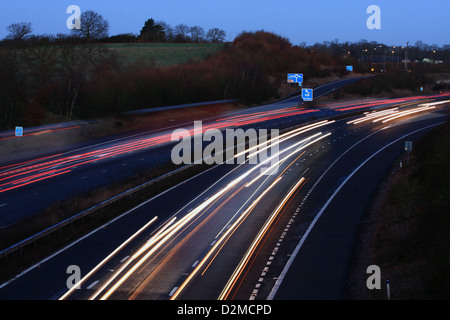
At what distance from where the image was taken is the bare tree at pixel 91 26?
344 ft

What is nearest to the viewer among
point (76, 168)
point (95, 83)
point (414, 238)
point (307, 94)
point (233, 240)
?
point (414, 238)

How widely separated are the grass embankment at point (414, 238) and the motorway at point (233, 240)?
3.49 feet

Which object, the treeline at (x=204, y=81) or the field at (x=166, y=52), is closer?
the treeline at (x=204, y=81)

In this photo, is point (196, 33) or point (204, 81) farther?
point (196, 33)

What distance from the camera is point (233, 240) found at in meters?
22.2

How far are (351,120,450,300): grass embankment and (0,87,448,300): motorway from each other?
1.06m

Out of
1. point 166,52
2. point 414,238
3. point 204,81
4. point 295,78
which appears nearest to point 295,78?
point 295,78

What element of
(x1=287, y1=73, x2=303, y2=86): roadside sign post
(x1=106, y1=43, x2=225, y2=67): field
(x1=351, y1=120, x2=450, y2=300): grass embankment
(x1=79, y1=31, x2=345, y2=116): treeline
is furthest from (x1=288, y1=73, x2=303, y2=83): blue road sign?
(x1=351, y1=120, x2=450, y2=300): grass embankment

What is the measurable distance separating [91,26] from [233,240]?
3754 inches

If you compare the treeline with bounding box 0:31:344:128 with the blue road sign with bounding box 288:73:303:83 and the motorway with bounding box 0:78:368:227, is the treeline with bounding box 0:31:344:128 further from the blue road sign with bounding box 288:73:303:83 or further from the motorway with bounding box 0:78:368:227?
the motorway with bounding box 0:78:368:227

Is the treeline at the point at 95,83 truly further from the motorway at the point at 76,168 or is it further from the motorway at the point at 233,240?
the motorway at the point at 233,240

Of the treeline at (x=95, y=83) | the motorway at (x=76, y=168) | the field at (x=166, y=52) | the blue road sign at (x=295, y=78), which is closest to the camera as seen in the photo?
the motorway at (x=76, y=168)

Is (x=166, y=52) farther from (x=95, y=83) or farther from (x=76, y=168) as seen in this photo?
(x=76, y=168)

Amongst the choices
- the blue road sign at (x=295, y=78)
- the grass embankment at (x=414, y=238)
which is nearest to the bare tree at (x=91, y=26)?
the blue road sign at (x=295, y=78)
